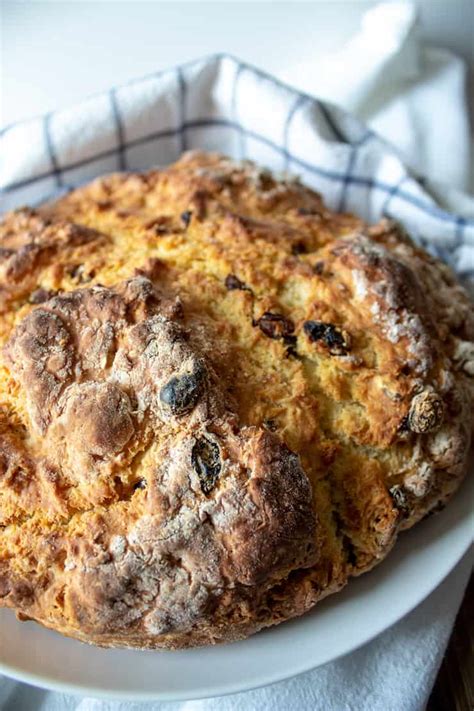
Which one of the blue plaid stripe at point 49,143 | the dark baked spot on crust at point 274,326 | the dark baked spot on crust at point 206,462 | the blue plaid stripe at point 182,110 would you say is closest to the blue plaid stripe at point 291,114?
the blue plaid stripe at point 182,110

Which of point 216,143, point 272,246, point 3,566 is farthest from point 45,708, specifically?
point 216,143

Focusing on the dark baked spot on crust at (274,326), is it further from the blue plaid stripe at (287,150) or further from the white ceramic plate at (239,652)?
the blue plaid stripe at (287,150)

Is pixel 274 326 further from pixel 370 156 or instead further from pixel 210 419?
pixel 370 156

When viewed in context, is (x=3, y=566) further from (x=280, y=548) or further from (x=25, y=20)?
(x=25, y=20)

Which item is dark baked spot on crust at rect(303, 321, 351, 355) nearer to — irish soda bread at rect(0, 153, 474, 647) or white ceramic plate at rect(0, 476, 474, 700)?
irish soda bread at rect(0, 153, 474, 647)

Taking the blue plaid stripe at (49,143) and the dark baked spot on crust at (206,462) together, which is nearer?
the dark baked spot on crust at (206,462)

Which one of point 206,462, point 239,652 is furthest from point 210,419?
point 239,652

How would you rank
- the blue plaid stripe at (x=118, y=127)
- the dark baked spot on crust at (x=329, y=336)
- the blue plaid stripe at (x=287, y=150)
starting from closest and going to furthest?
the dark baked spot on crust at (x=329, y=336), the blue plaid stripe at (x=287, y=150), the blue plaid stripe at (x=118, y=127)

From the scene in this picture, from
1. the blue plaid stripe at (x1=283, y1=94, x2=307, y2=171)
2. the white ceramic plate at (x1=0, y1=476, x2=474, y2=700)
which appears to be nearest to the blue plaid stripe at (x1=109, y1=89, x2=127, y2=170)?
the blue plaid stripe at (x1=283, y1=94, x2=307, y2=171)
